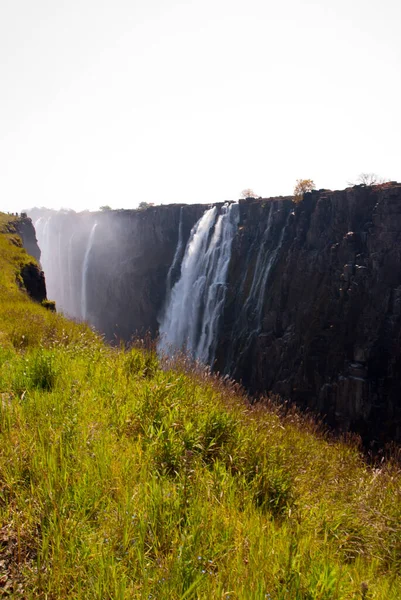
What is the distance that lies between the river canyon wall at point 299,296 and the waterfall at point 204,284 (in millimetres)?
128

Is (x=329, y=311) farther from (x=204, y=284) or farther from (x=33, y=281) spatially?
(x=33, y=281)

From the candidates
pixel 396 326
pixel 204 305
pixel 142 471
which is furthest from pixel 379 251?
pixel 142 471

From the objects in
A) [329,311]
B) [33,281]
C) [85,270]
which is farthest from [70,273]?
[33,281]

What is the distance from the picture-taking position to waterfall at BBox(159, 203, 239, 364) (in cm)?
3919

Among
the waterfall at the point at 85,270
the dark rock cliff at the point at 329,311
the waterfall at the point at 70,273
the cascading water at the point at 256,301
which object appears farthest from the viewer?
the waterfall at the point at 70,273

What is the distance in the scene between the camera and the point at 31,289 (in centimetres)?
1321

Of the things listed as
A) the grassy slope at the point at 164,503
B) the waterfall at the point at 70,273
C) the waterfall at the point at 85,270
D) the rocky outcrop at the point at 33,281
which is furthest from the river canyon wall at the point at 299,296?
the waterfall at the point at 70,273

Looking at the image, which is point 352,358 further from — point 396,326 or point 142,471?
point 142,471

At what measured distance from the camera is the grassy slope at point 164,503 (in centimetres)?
175

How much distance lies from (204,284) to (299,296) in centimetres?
1139

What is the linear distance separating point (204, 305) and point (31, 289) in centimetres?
2791

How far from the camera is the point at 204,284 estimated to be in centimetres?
4078

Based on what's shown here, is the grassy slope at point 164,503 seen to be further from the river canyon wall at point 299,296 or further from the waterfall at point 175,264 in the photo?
the waterfall at point 175,264

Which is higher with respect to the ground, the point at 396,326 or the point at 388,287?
the point at 388,287
